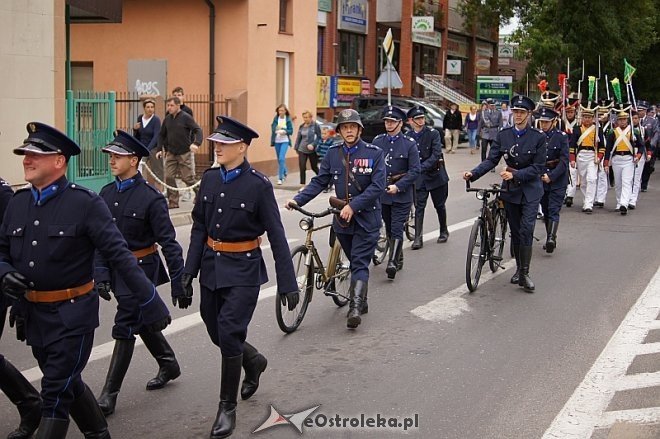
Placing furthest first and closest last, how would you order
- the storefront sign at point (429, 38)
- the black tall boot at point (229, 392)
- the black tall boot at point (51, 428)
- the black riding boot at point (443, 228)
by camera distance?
the storefront sign at point (429, 38) → the black riding boot at point (443, 228) → the black tall boot at point (229, 392) → the black tall boot at point (51, 428)

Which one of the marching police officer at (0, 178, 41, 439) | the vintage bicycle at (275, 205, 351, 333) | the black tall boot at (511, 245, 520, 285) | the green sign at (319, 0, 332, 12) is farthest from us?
the green sign at (319, 0, 332, 12)

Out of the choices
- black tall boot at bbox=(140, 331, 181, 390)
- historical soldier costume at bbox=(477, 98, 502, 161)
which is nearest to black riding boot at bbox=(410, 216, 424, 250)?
black tall boot at bbox=(140, 331, 181, 390)

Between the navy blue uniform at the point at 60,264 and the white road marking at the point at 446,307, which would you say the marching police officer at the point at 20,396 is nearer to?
the navy blue uniform at the point at 60,264

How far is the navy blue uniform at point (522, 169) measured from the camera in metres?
10.4

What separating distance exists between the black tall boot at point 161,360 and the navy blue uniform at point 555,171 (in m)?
7.48

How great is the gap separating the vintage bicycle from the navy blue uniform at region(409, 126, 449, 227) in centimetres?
397

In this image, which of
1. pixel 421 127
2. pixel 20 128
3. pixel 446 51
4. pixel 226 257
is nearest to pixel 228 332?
pixel 226 257

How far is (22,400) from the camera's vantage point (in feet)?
18.4

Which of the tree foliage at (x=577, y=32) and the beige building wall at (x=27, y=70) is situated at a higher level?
the tree foliage at (x=577, y=32)

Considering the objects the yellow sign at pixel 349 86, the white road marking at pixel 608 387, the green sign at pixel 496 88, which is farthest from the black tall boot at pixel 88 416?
the green sign at pixel 496 88

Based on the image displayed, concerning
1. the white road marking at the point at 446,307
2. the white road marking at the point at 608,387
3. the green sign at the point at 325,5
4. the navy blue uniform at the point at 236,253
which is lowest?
the white road marking at the point at 608,387

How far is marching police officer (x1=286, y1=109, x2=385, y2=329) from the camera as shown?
8.48 meters

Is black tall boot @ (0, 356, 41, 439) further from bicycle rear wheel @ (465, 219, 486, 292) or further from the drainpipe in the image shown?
the drainpipe

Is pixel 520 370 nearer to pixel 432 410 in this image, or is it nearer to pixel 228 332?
pixel 432 410
